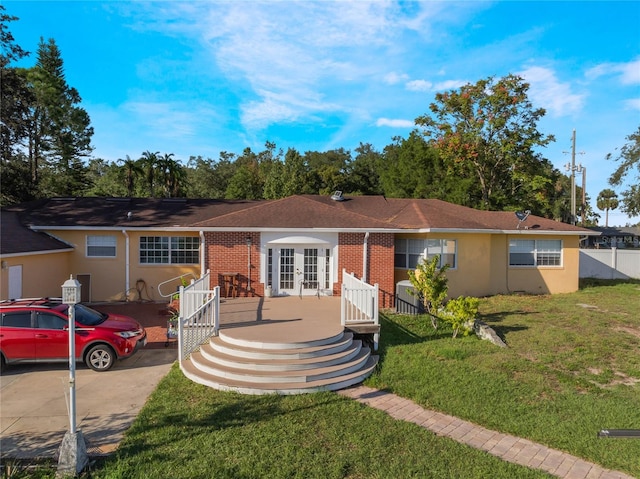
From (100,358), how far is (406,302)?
8.88m

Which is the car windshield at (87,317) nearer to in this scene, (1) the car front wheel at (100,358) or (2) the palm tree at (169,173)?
(1) the car front wheel at (100,358)

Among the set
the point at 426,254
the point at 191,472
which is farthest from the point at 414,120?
the point at 191,472

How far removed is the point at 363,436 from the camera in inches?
212

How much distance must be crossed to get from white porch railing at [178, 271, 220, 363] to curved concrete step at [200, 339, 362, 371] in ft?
1.22

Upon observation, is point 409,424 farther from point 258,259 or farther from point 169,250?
point 169,250

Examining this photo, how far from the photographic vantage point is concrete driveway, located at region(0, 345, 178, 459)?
5242 mm

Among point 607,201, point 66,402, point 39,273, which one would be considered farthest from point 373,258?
point 607,201

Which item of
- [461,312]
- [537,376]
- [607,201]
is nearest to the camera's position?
[537,376]

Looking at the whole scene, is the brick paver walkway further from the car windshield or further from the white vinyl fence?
the white vinyl fence

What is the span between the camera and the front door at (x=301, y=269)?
13484 mm

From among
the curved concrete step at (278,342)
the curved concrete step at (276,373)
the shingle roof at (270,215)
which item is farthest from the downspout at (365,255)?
the curved concrete step at (276,373)

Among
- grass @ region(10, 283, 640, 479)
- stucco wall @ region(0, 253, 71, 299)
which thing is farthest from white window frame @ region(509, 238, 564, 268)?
stucco wall @ region(0, 253, 71, 299)

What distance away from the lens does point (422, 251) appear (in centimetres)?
1509

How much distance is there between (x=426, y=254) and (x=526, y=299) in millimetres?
4626
